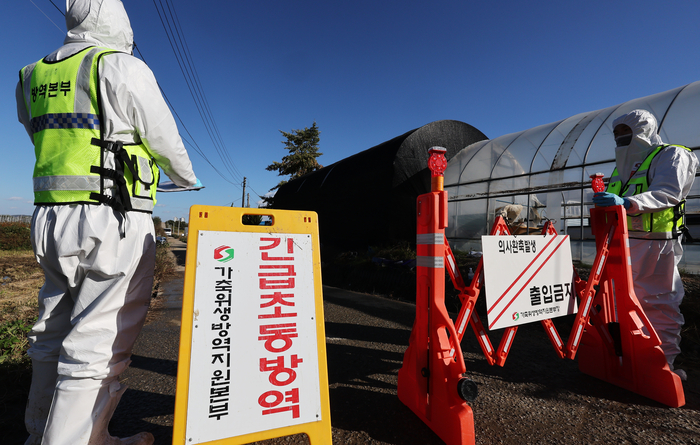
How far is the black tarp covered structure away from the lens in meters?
9.44

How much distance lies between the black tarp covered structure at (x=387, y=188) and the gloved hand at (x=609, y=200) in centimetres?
665

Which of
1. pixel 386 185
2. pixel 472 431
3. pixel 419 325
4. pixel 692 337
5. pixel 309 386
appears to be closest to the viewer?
pixel 309 386

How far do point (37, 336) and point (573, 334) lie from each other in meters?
3.52

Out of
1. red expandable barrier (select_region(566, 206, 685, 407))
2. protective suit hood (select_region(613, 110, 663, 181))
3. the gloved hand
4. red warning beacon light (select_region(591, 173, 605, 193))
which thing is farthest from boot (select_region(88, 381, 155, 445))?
protective suit hood (select_region(613, 110, 663, 181))

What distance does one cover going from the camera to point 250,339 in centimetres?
134

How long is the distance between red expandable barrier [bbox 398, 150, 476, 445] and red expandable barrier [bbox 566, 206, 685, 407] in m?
1.28

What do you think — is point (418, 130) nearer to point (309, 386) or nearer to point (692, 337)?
point (692, 337)

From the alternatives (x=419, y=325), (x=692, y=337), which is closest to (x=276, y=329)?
(x=419, y=325)

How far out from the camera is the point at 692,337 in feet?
11.1

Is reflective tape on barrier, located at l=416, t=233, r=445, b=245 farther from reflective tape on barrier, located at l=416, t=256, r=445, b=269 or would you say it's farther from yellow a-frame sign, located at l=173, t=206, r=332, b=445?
yellow a-frame sign, located at l=173, t=206, r=332, b=445

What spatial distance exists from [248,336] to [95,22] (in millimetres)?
1819

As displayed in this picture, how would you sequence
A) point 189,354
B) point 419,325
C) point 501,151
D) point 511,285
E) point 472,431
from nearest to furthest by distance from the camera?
point 189,354 → point 472,431 → point 419,325 → point 511,285 → point 501,151

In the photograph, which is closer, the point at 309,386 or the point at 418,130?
the point at 309,386

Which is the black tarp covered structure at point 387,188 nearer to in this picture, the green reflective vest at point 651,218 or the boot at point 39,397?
the green reflective vest at point 651,218
